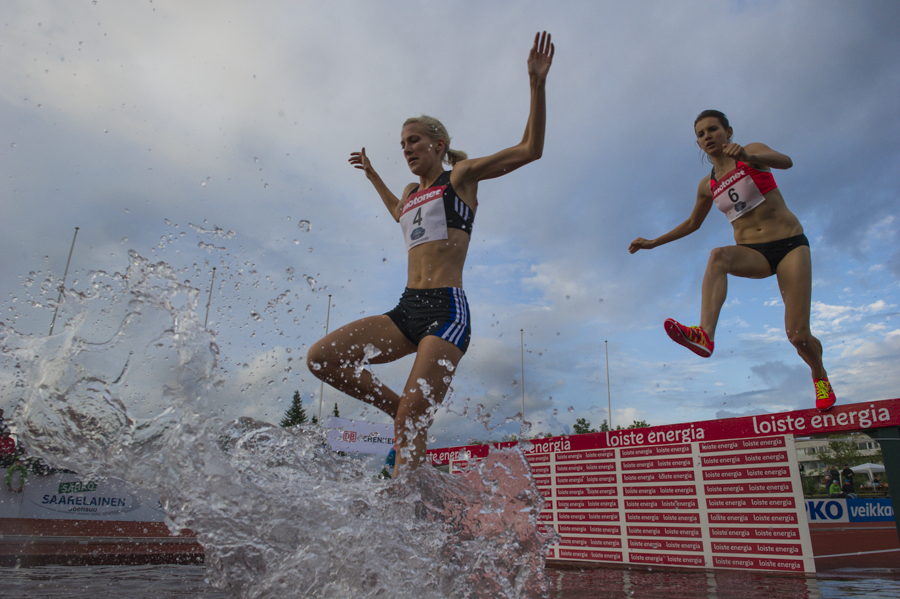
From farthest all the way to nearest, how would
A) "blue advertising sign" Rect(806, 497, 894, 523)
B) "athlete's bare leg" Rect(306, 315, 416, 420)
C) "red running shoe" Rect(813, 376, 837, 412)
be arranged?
"blue advertising sign" Rect(806, 497, 894, 523), "red running shoe" Rect(813, 376, 837, 412), "athlete's bare leg" Rect(306, 315, 416, 420)

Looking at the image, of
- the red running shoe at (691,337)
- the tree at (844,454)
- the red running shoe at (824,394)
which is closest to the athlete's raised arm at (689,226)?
the red running shoe at (691,337)

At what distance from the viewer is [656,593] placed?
114 inches

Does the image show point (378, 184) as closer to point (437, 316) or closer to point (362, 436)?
point (437, 316)

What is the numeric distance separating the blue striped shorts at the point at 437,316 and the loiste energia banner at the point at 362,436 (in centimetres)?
2216

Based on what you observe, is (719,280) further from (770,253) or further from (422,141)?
(422,141)

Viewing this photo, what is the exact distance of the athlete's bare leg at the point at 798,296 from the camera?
340cm

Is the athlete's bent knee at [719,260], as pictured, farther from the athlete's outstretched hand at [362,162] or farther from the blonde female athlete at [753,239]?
Answer: the athlete's outstretched hand at [362,162]

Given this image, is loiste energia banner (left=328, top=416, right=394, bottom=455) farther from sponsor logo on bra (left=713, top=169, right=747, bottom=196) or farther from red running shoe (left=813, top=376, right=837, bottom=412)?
sponsor logo on bra (left=713, top=169, right=747, bottom=196)

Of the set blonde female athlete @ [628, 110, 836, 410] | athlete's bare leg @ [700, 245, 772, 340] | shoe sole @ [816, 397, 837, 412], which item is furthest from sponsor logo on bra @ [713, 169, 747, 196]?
shoe sole @ [816, 397, 837, 412]

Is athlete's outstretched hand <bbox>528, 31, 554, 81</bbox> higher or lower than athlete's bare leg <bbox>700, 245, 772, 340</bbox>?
higher

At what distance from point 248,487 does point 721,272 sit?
3.09 meters

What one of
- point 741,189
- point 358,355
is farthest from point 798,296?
point 358,355

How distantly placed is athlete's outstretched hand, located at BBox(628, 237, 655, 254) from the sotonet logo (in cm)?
1560

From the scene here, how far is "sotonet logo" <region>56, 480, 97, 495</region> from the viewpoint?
550 inches
